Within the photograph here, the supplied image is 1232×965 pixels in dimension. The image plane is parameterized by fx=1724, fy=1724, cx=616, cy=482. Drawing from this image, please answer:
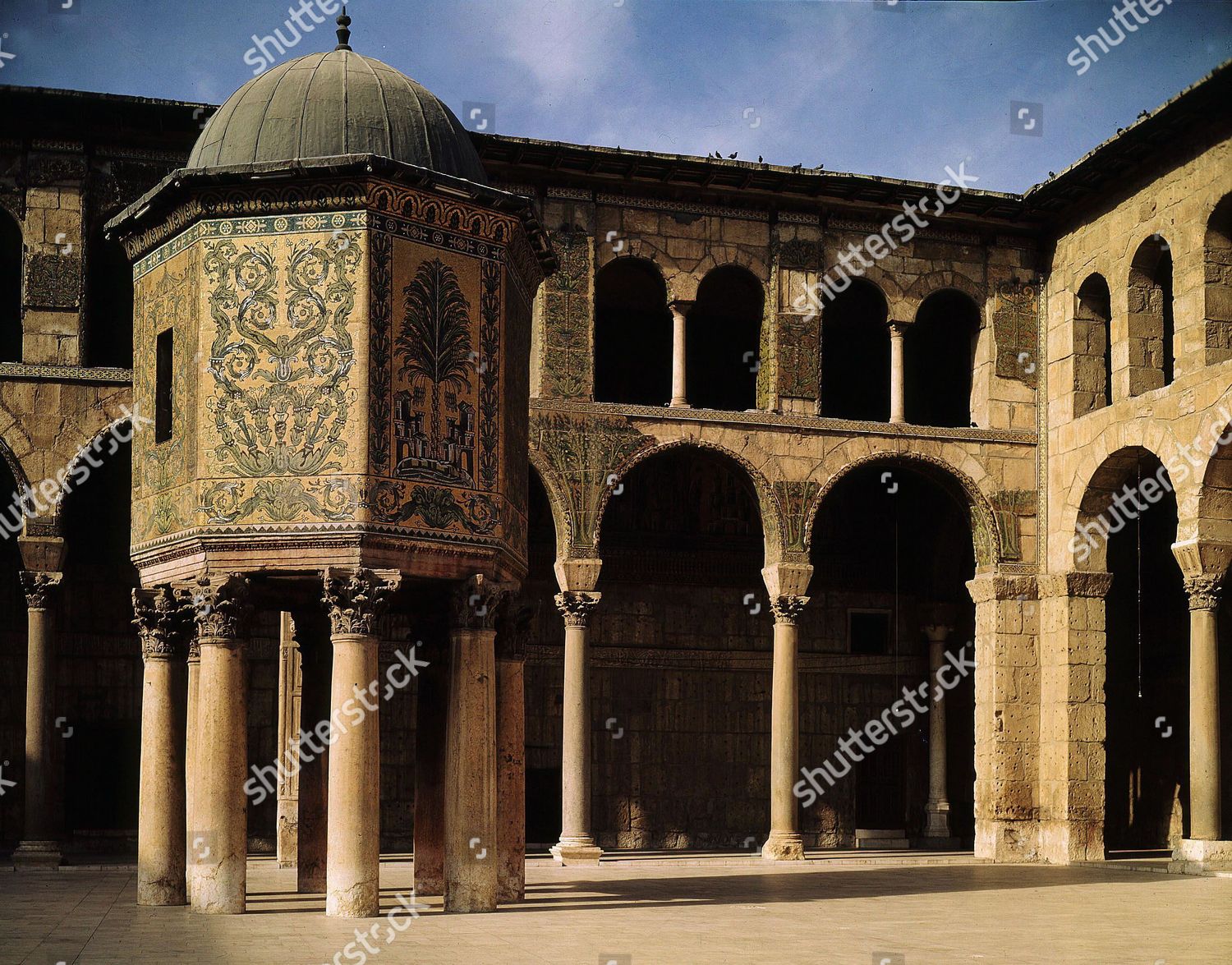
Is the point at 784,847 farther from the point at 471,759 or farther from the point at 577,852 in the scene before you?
the point at 471,759

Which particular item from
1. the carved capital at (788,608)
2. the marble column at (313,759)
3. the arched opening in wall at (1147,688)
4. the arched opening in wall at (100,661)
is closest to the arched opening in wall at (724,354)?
the carved capital at (788,608)

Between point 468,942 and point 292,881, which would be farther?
point 292,881

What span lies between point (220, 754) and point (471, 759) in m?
1.92

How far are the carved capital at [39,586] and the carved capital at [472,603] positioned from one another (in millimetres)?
8320

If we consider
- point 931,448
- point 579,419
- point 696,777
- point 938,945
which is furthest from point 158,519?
point 696,777

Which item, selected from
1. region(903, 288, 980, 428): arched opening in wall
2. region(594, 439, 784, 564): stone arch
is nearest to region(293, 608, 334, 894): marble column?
region(594, 439, 784, 564): stone arch

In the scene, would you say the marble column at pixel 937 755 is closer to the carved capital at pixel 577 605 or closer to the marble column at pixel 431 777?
the carved capital at pixel 577 605

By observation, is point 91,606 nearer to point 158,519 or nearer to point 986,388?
point 158,519

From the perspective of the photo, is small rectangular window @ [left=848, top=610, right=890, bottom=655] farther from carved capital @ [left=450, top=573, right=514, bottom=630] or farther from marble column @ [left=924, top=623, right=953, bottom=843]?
carved capital @ [left=450, top=573, right=514, bottom=630]

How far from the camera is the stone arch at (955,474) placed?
22.9 meters

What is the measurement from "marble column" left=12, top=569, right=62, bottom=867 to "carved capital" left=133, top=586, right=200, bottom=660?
627 cm

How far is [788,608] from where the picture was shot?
22.7 metres

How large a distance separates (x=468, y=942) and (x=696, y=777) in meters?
14.8

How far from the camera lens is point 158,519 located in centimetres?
1405
